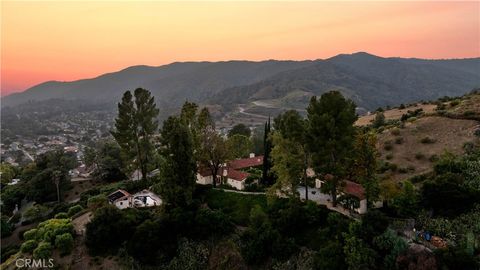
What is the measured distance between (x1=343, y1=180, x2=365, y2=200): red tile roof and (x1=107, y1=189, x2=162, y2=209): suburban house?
1920cm

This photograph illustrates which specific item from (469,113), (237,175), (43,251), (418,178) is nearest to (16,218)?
(43,251)

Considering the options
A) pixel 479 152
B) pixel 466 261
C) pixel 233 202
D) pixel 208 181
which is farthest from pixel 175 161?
pixel 479 152

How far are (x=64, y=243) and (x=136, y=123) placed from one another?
16.5 metres

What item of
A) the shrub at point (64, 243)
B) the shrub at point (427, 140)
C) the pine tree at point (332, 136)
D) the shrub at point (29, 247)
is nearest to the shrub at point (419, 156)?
the shrub at point (427, 140)

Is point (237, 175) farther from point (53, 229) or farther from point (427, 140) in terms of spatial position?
point (427, 140)

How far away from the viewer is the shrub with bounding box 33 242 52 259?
33.1 m

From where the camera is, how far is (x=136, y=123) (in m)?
45.5

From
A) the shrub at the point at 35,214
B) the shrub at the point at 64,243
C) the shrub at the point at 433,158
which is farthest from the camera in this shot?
the shrub at the point at 35,214

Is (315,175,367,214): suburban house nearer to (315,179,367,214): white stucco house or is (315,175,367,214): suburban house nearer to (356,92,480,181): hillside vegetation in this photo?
(315,179,367,214): white stucco house

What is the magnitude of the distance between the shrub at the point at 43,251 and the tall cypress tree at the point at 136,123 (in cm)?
1536

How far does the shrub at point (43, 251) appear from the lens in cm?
3312

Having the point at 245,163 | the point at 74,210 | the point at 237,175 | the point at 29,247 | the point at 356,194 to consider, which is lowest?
the point at 29,247

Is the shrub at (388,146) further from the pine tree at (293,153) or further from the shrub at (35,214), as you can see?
the shrub at (35,214)

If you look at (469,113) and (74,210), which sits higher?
(469,113)
